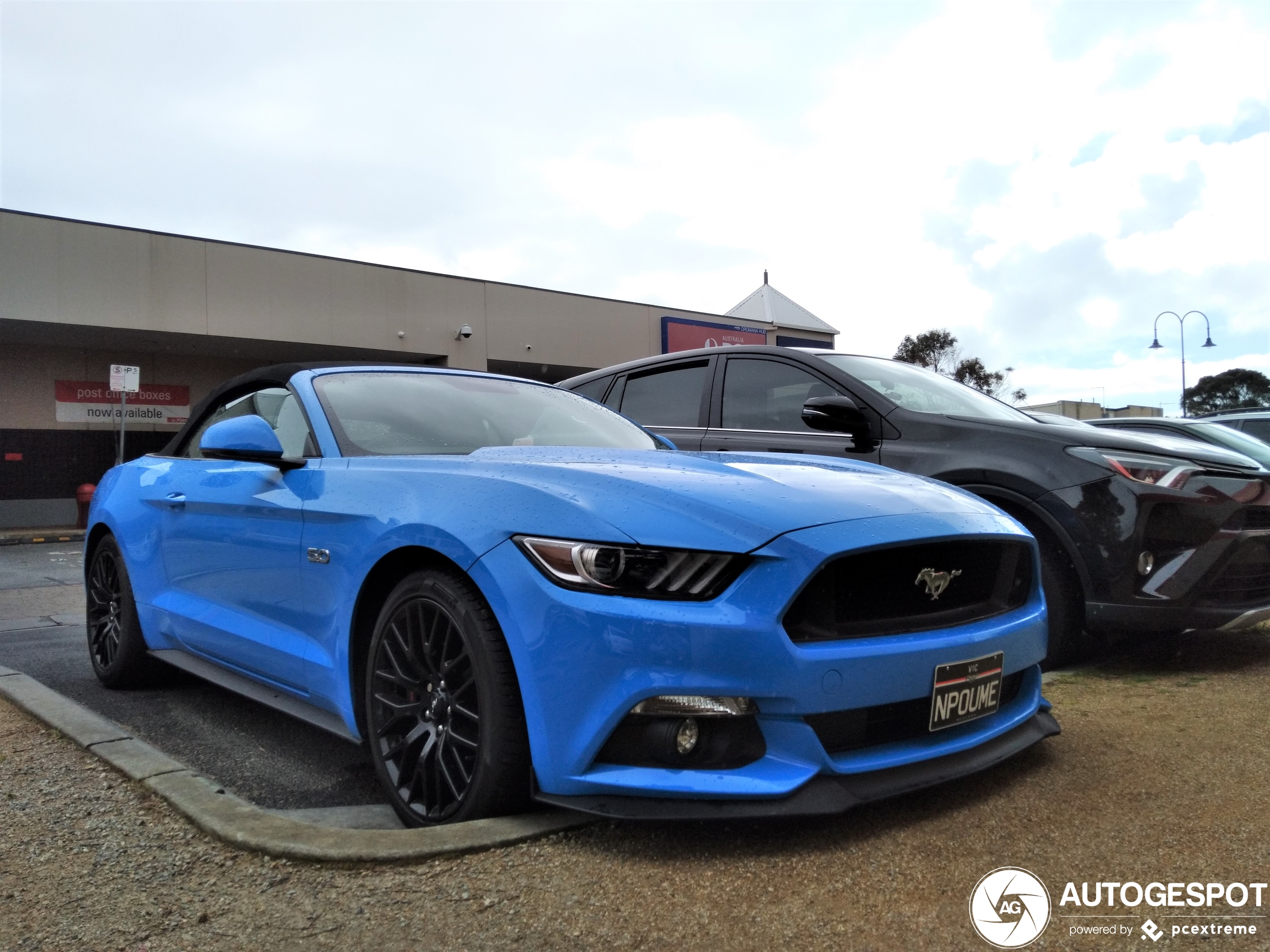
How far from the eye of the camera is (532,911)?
6.86ft

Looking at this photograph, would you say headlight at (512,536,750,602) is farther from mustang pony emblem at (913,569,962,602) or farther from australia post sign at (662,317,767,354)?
australia post sign at (662,317,767,354)

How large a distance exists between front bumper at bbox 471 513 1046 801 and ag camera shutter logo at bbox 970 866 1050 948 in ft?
1.14

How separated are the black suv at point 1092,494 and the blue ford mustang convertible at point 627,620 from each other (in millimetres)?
1338

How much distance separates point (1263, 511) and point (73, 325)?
65.7 ft

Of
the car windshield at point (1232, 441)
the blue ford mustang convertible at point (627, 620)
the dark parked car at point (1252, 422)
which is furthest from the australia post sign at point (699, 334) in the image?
the blue ford mustang convertible at point (627, 620)

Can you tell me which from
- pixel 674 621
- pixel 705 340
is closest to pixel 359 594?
pixel 674 621

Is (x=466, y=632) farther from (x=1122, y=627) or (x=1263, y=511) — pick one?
(x=1263, y=511)

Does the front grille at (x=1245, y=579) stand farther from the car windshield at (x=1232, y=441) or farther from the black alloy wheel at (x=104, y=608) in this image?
the black alloy wheel at (x=104, y=608)

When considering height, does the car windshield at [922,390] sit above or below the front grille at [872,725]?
above

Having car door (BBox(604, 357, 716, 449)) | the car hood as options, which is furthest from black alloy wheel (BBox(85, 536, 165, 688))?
car door (BBox(604, 357, 716, 449))

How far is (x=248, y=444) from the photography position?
11.0 ft

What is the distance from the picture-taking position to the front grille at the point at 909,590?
240 centimetres

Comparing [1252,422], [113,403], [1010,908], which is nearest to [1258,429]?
[1252,422]

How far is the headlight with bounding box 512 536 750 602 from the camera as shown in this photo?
2316 millimetres
